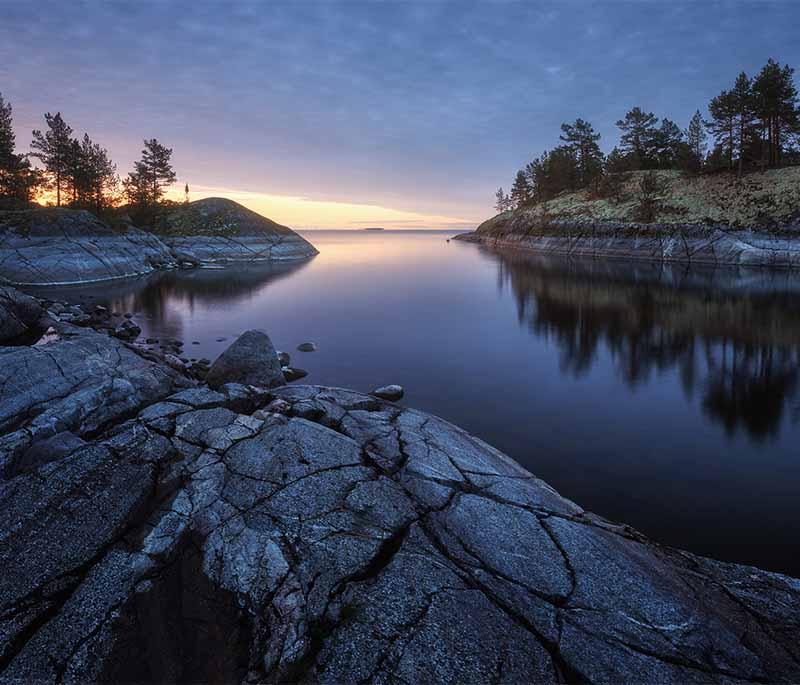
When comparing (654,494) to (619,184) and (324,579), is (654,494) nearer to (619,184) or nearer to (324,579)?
(324,579)

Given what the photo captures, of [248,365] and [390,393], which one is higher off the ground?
[248,365]

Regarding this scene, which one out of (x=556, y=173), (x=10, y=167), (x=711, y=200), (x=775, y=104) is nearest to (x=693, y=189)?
(x=711, y=200)

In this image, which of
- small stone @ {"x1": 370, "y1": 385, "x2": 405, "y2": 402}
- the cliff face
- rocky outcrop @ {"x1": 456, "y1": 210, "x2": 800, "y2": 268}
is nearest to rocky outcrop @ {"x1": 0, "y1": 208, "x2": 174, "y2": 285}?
small stone @ {"x1": 370, "y1": 385, "x2": 405, "y2": 402}

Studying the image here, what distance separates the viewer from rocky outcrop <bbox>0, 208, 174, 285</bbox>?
42.7 metres

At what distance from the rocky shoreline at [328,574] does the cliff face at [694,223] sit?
214 feet

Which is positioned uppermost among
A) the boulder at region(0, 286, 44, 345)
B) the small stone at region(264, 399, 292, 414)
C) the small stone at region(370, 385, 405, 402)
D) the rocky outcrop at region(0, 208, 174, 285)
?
the rocky outcrop at region(0, 208, 174, 285)

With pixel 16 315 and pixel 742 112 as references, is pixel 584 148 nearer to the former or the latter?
pixel 742 112

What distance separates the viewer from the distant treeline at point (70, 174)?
52625 mm

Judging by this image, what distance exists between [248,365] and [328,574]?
1032 centimetres

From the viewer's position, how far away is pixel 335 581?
5.17m

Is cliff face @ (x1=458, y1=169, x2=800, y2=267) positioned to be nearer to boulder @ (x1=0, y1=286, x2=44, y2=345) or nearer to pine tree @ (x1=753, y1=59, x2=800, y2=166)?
pine tree @ (x1=753, y1=59, x2=800, y2=166)

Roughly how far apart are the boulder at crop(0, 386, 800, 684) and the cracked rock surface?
0.02 meters

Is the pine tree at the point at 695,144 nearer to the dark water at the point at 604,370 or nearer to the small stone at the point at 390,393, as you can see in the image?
the dark water at the point at 604,370

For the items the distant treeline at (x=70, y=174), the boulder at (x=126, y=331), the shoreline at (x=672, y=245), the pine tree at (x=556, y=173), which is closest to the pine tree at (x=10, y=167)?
the distant treeline at (x=70, y=174)
